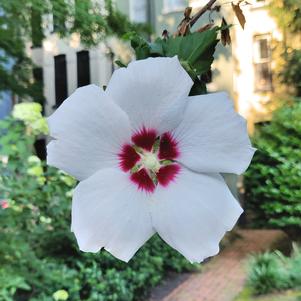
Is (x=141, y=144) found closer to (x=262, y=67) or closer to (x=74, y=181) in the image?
(x=74, y=181)

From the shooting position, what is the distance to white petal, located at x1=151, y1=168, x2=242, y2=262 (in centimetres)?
22

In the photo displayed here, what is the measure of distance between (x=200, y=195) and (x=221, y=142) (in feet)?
0.08

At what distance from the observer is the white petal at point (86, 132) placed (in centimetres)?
21

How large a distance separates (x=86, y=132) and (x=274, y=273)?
3.22m

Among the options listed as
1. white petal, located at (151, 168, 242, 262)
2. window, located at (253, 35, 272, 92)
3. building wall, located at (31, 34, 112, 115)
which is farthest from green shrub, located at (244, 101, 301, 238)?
white petal, located at (151, 168, 242, 262)

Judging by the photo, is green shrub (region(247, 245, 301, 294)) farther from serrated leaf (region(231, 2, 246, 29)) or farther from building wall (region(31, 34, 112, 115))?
serrated leaf (region(231, 2, 246, 29))

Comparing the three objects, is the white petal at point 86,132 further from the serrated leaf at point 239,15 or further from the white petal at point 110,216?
the serrated leaf at point 239,15

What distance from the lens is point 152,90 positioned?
0.22 metres

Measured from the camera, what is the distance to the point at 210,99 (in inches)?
8.5

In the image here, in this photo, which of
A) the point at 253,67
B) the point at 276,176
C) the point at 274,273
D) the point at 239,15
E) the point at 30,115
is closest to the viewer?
the point at 239,15

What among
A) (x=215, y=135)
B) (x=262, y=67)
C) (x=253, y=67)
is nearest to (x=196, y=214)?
(x=215, y=135)

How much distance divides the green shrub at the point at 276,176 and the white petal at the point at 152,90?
10.9 feet

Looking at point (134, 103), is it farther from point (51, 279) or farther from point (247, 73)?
point (247, 73)

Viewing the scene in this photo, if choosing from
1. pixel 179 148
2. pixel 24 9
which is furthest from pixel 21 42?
pixel 179 148
